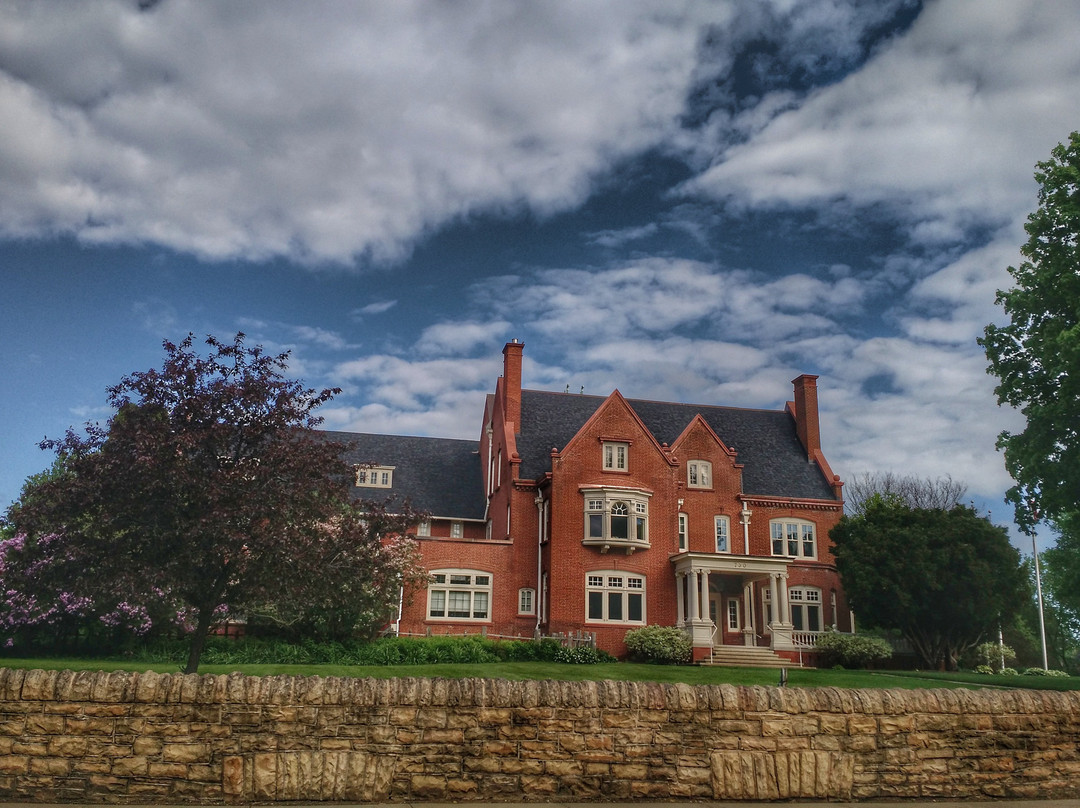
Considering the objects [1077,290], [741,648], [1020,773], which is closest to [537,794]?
[1020,773]

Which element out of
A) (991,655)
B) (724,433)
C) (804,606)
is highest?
(724,433)

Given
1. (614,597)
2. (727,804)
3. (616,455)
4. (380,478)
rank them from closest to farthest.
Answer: (727,804)
(614,597)
(616,455)
(380,478)

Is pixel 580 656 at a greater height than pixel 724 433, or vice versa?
pixel 724 433

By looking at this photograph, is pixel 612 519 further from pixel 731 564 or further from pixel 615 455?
pixel 731 564

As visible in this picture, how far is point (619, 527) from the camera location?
40781 millimetres

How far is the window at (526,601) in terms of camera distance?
41469 mm

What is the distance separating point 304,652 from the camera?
107 ft

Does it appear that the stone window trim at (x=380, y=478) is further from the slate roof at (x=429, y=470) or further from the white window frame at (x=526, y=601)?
the white window frame at (x=526, y=601)

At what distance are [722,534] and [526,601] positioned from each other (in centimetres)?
1076

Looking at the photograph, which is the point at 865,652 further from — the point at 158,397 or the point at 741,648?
the point at 158,397

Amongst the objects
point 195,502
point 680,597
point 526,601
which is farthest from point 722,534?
point 195,502

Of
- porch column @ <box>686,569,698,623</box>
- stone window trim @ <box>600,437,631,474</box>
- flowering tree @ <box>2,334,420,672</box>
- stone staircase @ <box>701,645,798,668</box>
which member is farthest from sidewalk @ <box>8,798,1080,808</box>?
stone window trim @ <box>600,437,631,474</box>

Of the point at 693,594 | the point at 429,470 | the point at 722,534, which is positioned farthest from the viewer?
the point at 429,470

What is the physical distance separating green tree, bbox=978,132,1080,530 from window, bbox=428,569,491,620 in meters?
22.8
